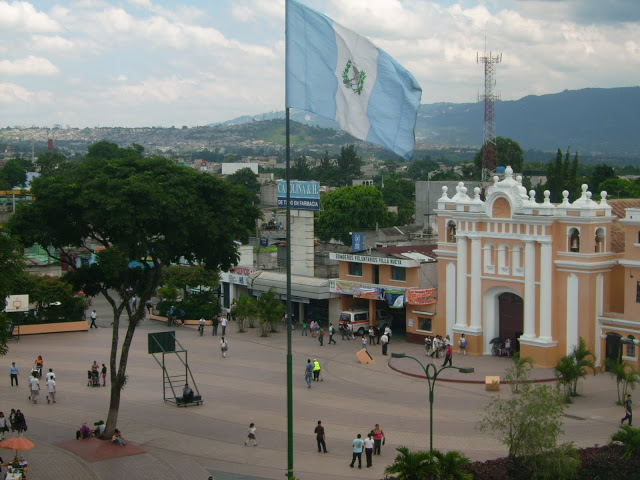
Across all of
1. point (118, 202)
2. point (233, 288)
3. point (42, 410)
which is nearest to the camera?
point (118, 202)

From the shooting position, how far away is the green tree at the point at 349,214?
9219cm

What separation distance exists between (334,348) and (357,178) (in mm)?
130056

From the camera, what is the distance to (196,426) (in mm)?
30359

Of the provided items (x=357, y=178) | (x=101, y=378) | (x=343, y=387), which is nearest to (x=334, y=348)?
(x=343, y=387)

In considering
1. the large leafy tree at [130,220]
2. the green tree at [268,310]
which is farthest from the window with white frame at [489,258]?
the large leafy tree at [130,220]

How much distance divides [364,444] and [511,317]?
18.9 metres

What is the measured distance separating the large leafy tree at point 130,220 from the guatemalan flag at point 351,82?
9.58 meters

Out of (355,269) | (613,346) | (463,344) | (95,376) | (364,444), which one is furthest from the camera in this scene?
(355,269)

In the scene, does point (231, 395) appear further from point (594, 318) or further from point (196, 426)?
point (594, 318)

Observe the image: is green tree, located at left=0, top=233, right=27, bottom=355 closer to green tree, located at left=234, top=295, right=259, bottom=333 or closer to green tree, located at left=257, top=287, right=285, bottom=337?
green tree, located at left=257, top=287, right=285, bottom=337

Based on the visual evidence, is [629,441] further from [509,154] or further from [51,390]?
[509,154]

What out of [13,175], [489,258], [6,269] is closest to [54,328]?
[489,258]

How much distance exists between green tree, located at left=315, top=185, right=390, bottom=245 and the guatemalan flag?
70.2m

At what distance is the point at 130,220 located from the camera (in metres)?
27.4
